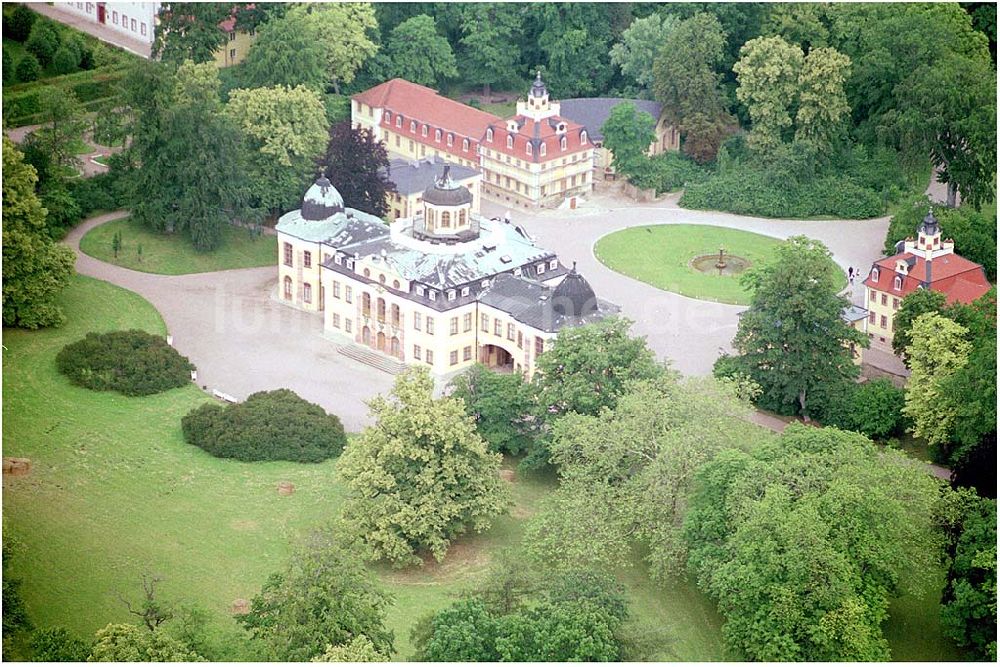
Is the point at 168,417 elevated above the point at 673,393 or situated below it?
below

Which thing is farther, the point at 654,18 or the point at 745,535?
the point at 654,18

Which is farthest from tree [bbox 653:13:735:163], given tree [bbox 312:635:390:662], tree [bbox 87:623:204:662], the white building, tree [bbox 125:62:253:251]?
tree [bbox 87:623:204:662]

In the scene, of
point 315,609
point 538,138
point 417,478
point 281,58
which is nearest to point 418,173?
point 538,138

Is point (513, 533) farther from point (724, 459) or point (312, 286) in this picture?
point (312, 286)

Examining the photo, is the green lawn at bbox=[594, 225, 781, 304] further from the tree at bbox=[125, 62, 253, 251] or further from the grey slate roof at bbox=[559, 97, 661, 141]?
the tree at bbox=[125, 62, 253, 251]

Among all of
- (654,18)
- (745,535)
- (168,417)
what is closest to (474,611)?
(745,535)

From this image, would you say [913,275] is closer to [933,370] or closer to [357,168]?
[933,370]
